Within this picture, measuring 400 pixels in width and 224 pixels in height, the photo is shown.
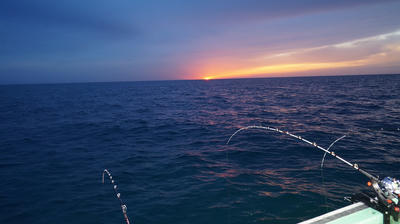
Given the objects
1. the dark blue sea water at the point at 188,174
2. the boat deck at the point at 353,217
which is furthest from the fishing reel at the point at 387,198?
the dark blue sea water at the point at 188,174

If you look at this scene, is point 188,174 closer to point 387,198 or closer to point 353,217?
point 353,217

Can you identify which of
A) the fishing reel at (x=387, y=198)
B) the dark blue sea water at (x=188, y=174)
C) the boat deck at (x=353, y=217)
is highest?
the fishing reel at (x=387, y=198)

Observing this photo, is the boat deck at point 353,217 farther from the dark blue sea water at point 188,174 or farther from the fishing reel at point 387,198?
the dark blue sea water at point 188,174

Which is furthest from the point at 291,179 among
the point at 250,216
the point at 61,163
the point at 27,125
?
the point at 27,125

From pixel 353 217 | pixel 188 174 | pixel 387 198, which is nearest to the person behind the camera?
pixel 353 217

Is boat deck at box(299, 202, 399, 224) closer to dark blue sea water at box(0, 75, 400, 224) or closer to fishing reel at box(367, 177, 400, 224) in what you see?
fishing reel at box(367, 177, 400, 224)

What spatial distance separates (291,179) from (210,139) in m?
5.85

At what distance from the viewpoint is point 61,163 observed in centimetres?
905

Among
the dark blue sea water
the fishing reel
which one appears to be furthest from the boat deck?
the dark blue sea water

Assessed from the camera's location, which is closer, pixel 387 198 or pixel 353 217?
pixel 353 217

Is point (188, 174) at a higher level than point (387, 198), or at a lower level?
lower

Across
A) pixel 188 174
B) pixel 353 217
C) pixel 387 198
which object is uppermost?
pixel 387 198

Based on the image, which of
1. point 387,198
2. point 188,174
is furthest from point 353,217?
point 188,174

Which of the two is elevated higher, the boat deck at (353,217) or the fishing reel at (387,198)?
the fishing reel at (387,198)
